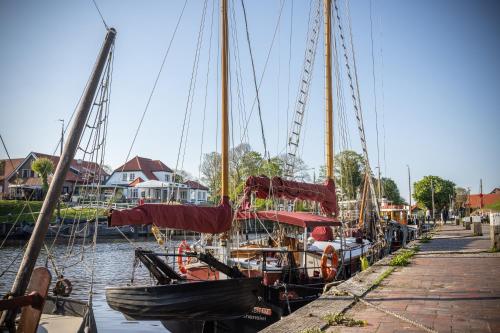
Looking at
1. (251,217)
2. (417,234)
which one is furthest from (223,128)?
(417,234)

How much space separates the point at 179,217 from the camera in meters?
9.29

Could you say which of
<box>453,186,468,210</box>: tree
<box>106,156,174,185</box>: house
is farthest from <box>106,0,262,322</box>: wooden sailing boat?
<box>453,186,468,210</box>: tree

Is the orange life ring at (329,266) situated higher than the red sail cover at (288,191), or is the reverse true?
the red sail cover at (288,191)

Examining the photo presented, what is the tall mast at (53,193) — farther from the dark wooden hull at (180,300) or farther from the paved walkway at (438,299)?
the paved walkway at (438,299)

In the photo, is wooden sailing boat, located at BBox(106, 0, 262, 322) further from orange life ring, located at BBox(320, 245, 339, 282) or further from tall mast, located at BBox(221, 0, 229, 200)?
orange life ring, located at BBox(320, 245, 339, 282)

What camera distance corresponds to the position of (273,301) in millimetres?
10414

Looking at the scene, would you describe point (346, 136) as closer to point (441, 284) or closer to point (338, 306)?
point (441, 284)

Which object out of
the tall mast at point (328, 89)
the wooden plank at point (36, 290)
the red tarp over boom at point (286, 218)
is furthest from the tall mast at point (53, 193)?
the tall mast at point (328, 89)

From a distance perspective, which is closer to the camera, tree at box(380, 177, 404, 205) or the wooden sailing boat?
the wooden sailing boat

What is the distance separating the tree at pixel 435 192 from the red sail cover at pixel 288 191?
65.6m

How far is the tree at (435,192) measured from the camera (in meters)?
74.5

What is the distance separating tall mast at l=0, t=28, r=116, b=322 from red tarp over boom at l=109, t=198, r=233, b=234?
2.64 m

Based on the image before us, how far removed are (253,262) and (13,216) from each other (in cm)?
4351

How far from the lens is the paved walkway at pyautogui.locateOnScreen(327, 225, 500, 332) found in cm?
584
